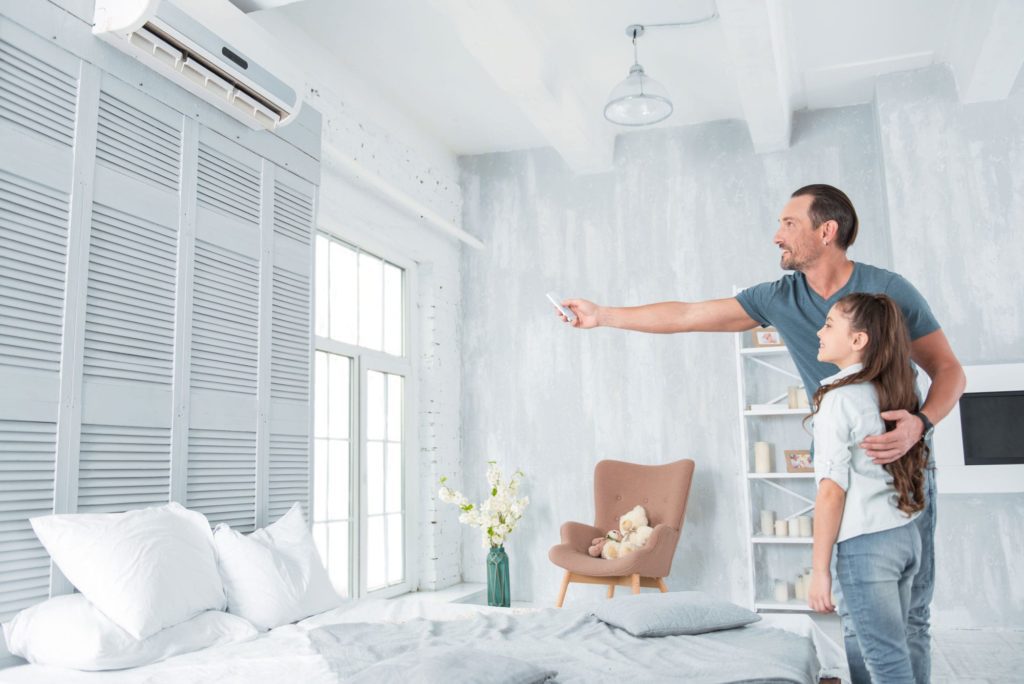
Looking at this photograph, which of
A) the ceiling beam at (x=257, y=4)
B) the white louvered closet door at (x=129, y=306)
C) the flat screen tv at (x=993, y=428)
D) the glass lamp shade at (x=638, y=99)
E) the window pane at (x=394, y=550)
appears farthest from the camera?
the window pane at (x=394, y=550)

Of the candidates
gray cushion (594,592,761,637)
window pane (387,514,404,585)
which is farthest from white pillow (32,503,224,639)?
window pane (387,514,404,585)

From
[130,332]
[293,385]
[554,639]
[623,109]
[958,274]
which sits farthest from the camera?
[958,274]

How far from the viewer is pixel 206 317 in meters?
3.16

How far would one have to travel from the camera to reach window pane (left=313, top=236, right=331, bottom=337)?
4.58m

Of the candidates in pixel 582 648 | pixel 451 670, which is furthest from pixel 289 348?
pixel 451 670

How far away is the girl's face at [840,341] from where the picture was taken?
181 centimetres

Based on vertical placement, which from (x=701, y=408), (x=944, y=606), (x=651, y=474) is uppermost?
(x=701, y=408)

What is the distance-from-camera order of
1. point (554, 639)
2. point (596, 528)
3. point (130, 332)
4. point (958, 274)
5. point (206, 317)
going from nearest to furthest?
point (554, 639), point (130, 332), point (206, 317), point (958, 274), point (596, 528)

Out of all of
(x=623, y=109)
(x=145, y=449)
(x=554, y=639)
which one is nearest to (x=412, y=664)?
(x=554, y=639)

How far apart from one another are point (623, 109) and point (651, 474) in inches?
86.7

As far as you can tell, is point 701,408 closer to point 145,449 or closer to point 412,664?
point 145,449

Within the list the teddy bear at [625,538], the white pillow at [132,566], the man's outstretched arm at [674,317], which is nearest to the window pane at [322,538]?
the teddy bear at [625,538]

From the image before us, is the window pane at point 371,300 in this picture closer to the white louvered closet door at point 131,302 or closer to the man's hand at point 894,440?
the white louvered closet door at point 131,302

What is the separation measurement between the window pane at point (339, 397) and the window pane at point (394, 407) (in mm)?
499
